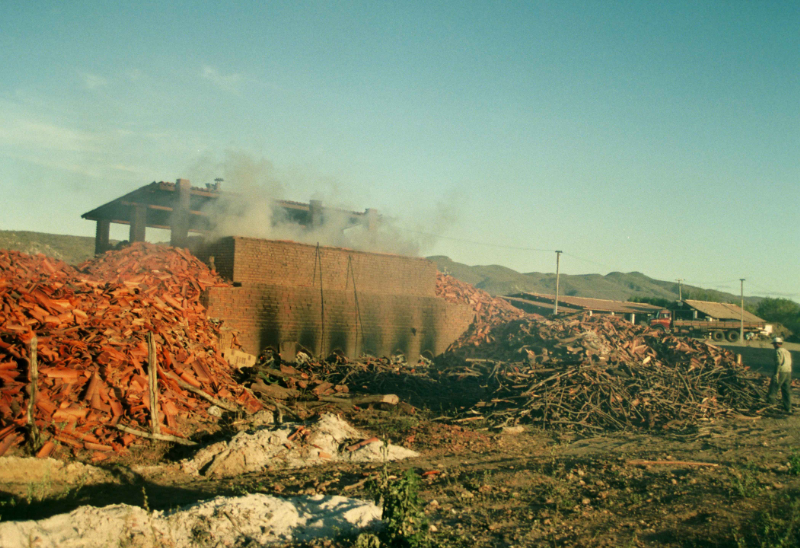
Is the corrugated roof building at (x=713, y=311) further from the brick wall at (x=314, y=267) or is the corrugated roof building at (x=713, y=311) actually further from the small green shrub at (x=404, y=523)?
the small green shrub at (x=404, y=523)

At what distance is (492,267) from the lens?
99.9 metres

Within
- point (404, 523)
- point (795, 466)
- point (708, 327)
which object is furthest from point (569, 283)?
point (404, 523)

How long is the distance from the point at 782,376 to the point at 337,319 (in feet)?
38.0

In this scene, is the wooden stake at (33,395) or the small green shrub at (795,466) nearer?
the wooden stake at (33,395)

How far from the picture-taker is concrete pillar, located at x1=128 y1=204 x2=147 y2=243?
18.3 metres

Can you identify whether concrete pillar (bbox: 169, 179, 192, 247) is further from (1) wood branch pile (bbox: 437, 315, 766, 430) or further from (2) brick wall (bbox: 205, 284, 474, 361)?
(1) wood branch pile (bbox: 437, 315, 766, 430)

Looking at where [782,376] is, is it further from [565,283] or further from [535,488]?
[565,283]

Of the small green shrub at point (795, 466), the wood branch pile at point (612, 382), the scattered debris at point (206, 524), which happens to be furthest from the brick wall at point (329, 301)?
the small green shrub at point (795, 466)

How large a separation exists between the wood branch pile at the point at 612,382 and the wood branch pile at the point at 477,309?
2.60 m

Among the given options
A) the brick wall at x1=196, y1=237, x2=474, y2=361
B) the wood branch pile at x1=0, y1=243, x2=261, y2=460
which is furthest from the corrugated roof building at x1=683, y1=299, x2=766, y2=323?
the wood branch pile at x1=0, y1=243, x2=261, y2=460

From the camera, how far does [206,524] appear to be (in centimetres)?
469

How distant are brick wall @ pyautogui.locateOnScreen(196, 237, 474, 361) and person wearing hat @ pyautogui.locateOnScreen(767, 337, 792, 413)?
10.1 meters

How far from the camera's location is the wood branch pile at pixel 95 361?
279 inches

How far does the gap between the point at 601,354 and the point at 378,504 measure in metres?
10.8
